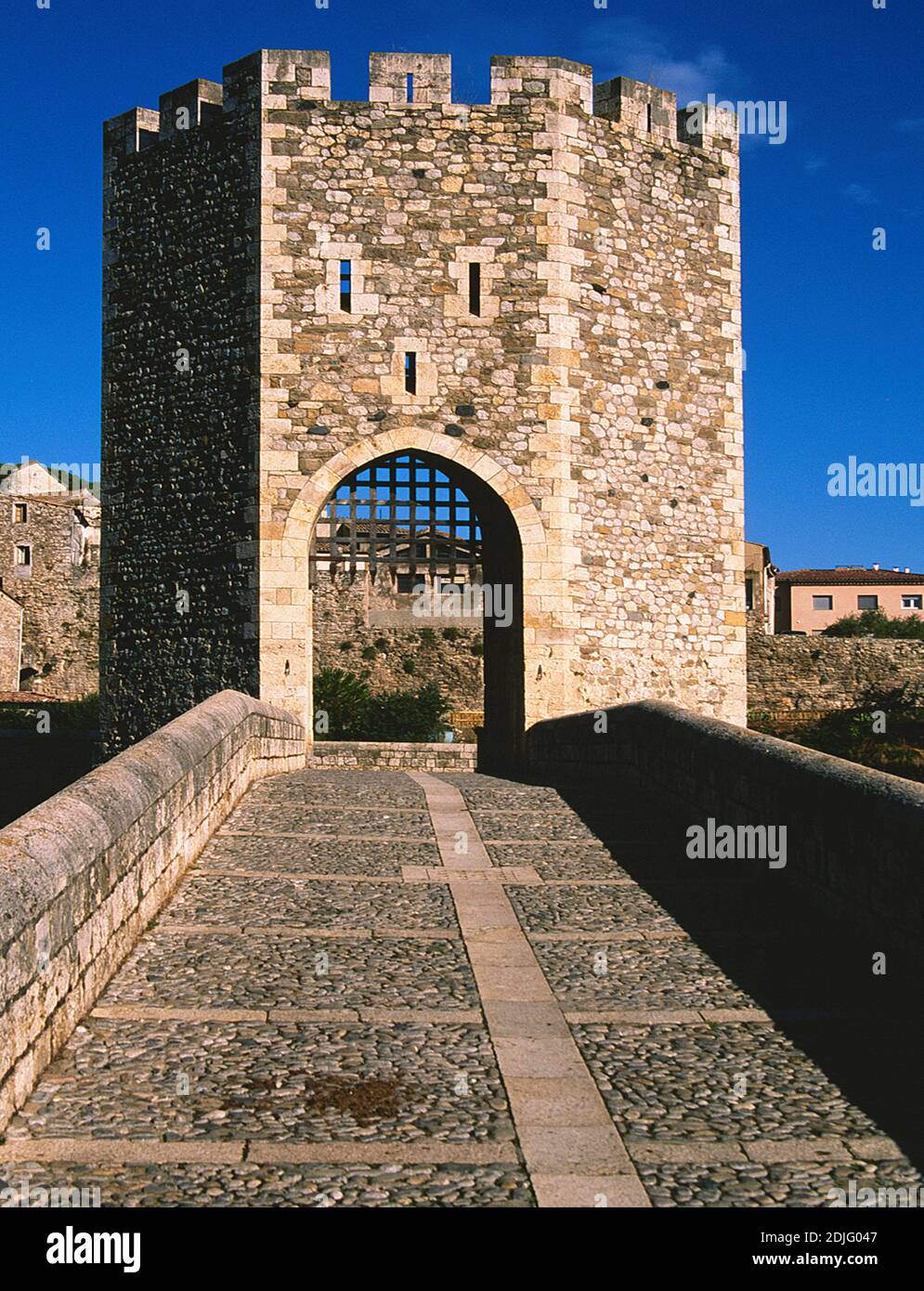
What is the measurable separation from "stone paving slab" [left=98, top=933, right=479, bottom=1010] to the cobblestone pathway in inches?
0.6

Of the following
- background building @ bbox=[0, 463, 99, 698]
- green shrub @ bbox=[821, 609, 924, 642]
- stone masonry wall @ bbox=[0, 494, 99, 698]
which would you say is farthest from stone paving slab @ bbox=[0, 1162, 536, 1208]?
green shrub @ bbox=[821, 609, 924, 642]

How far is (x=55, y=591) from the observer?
124ft

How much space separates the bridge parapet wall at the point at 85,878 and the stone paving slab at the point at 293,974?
16 cm

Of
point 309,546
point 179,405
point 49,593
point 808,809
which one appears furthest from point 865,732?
point 49,593

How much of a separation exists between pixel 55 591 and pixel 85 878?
116 ft

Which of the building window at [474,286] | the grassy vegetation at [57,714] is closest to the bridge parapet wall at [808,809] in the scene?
the building window at [474,286]

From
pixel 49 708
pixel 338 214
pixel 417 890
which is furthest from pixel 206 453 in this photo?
pixel 49 708

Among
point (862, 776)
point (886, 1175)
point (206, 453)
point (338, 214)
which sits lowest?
point (886, 1175)

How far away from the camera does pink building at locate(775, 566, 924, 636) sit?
64938 mm

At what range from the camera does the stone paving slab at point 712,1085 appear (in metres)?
3.49

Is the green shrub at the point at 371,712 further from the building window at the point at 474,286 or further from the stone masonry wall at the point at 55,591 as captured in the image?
the stone masonry wall at the point at 55,591

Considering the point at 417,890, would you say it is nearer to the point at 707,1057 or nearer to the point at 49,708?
the point at 707,1057

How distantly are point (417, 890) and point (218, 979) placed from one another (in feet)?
5.92

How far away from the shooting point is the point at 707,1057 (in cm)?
405
